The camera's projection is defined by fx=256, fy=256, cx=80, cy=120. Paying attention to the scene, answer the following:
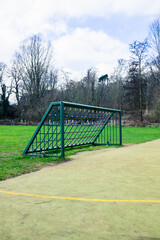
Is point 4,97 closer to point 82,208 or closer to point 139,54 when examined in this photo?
point 139,54

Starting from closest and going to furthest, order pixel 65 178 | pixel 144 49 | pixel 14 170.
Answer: pixel 65 178
pixel 14 170
pixel 144 49

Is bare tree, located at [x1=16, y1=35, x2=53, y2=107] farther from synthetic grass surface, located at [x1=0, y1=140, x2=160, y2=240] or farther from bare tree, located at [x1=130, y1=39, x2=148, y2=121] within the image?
synthetic grass surface, located at [x1=0, y1=140, x2=160, y2=240]

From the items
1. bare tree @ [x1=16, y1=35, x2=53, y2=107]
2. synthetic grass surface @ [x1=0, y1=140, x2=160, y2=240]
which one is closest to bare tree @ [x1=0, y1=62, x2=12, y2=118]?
bare tree @ [x1=16, y1=35, x2=53, y2=107]

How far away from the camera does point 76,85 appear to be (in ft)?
137

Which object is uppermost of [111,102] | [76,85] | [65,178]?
[76,85]

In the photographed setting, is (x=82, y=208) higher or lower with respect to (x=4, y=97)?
lower

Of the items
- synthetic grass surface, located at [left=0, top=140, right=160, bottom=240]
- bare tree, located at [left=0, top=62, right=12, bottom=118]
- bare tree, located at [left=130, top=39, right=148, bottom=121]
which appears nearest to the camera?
synthetic grass surface, located at [left=0, top=140, right=160, bottom=240]

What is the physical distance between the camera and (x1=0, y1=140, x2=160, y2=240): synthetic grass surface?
265 centimetres

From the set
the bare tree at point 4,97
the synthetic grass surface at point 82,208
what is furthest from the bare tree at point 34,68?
the synthetic grass surface at point 82,208

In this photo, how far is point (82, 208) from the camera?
133 inches

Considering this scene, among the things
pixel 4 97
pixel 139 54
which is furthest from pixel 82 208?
pixel 4 97

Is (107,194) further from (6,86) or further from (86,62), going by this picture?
(6,86)

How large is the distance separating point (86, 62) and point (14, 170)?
122 feet

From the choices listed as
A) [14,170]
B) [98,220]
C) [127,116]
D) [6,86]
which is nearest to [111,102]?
[127,116]
